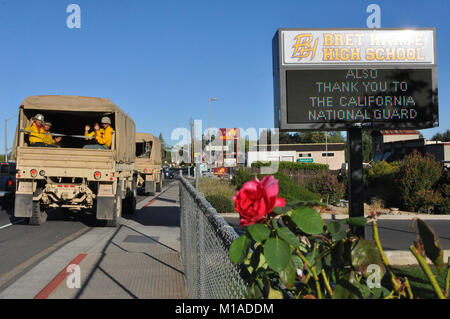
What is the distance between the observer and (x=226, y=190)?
20.0 metres

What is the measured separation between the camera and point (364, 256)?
5.78 feet

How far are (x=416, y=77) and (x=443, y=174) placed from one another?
1280cm

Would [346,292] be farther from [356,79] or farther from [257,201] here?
[356,79]

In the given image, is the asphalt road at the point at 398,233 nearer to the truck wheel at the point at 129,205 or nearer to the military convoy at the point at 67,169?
the truck wheel at the point at 129,205

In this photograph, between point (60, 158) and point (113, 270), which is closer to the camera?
point (113, 270)

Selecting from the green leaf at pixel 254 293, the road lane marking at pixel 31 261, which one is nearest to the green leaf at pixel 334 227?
the green leaf at pixel 254 293

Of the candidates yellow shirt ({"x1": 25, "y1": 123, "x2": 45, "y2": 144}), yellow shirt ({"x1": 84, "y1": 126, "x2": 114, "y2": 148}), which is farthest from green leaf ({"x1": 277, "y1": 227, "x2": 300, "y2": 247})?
yellow shirt ({"x1": 25, "y1": 123, "x2": 45, "y2": 144})

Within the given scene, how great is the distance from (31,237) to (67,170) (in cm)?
208

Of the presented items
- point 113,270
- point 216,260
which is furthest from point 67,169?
point 216,260

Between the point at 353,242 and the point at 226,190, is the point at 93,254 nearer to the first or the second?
the point at 353,242

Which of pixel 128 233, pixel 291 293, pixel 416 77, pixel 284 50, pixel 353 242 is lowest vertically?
pixel 128 233

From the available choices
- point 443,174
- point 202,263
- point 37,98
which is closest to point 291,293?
point 202,263

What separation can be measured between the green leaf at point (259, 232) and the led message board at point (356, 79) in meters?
6.57

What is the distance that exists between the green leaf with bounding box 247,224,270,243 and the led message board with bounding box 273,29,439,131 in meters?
6.57
